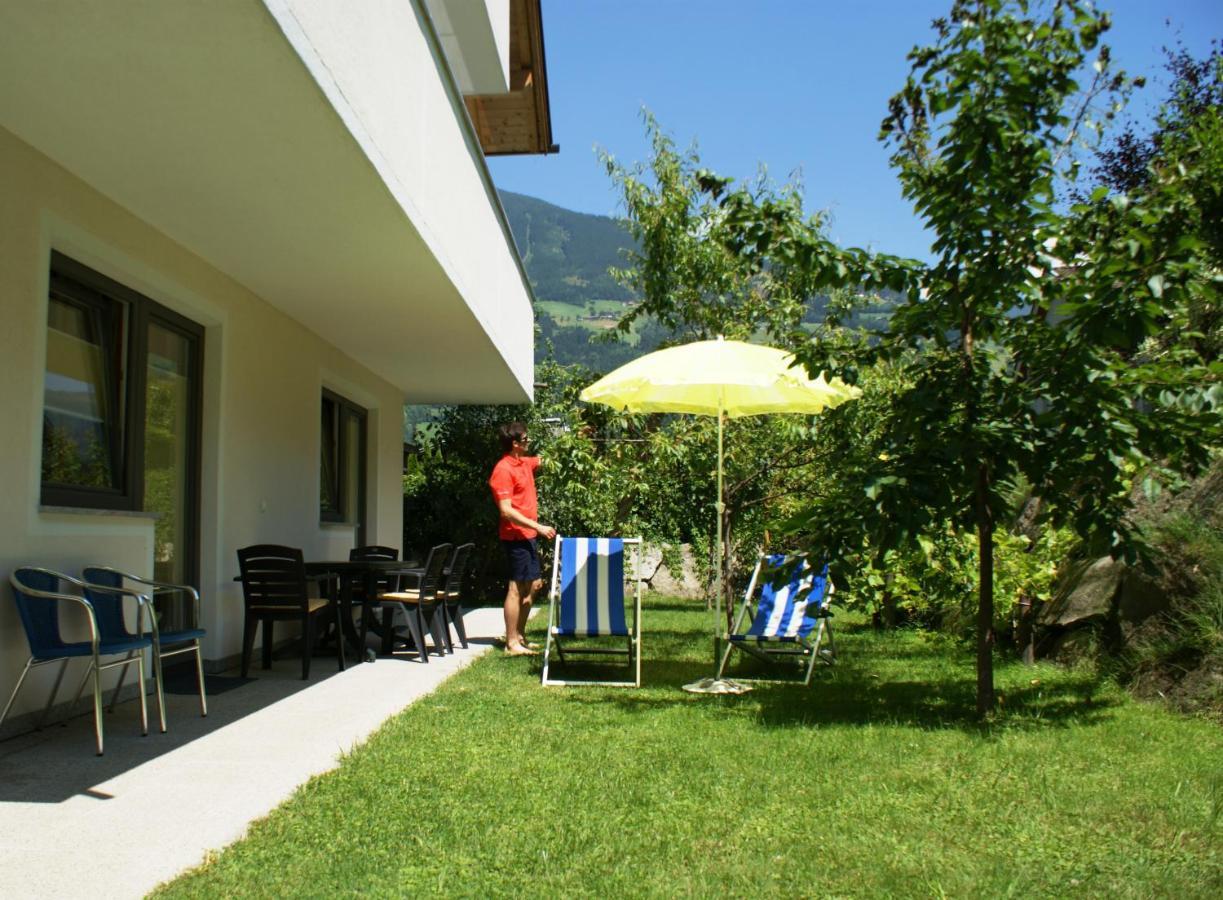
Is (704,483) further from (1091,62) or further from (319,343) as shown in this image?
(1091,62)

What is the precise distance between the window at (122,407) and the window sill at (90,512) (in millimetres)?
56

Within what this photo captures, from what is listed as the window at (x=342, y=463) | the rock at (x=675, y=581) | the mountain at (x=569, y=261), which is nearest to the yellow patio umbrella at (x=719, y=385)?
the window at (x=342, y=463)

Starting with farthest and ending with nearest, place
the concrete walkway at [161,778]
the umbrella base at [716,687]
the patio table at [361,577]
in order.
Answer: the patio table at [361,577] → the umbrella base at [716,687] → the concrete walkway at [161,778]

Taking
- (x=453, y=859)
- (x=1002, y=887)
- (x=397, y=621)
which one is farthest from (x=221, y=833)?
(x=397, y=621)

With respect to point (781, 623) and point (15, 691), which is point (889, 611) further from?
point (15, 691)

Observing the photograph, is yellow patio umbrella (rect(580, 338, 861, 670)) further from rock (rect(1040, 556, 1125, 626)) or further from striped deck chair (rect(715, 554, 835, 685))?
rock (rect(1040, 556, 1125, 626))

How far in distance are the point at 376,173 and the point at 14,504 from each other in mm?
2169

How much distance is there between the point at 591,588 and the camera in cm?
690

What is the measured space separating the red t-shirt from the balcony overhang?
111 centimetres

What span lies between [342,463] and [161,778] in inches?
275

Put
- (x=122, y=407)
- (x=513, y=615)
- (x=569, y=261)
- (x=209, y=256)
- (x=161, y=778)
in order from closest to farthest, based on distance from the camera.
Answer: (x=161, y=778) → (x=122, y=407) → (x=209, y=256) → (x=513, y=615) → (x=569, y=261)

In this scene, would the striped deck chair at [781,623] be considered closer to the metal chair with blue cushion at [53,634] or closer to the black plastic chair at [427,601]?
the black plastic chair at [427,601]

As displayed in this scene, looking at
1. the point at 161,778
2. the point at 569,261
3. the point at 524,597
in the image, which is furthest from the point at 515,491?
the point at 569,261

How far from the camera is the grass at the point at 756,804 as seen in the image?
2850 mm
